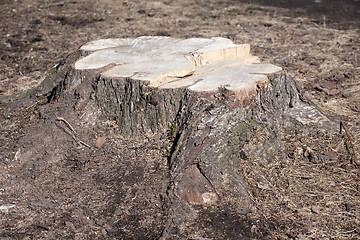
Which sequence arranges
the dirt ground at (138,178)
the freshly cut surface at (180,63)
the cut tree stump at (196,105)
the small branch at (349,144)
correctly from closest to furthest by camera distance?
the dirt ground at (138,178) → the cut tree stump at (196,105) → the freshly cut surface at (180,63) → the small branch at (349,144)

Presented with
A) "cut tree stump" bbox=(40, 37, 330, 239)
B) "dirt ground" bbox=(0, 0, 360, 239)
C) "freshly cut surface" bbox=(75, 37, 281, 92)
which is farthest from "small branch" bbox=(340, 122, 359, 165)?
"freshly cut surface" bbox=(75, 37, 281, 92)

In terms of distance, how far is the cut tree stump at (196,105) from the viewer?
11.5 feet

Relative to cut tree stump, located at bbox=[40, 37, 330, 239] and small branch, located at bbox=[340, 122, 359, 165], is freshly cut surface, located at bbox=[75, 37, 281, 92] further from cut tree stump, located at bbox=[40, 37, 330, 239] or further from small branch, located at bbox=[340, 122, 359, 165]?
small branch, located at bbox=[340, 122, 359, 165]

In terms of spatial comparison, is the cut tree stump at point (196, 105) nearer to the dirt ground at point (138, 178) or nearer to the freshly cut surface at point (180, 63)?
the freshly cut surface at point (180, 63)

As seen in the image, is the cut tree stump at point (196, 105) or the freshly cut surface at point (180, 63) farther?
the freshly cut surface at point (180, 63)

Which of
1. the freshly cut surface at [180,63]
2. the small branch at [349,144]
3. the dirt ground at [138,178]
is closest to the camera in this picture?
the dirt ground at [138,178]

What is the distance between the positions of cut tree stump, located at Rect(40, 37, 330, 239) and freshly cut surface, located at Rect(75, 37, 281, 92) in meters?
0.01

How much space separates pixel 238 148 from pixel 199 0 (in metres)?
8.16

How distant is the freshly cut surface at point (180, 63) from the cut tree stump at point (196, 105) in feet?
0.04

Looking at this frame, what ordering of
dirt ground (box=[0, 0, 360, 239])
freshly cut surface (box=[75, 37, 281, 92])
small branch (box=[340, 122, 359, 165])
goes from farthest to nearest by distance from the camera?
small branch (box=[340, 122, 359, 165]) → freshly cut surface (box=[75, 37, 281, 92]) → dirt ground (box=[0, 0, 360, 239])

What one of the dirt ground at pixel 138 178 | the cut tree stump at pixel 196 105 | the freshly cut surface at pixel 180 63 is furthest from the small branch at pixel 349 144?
the freshly cut surface at pixel 180 63

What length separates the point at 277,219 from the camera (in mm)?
3322

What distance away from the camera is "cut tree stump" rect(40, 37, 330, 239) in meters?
→ 3.51

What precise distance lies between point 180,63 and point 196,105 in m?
0.75
